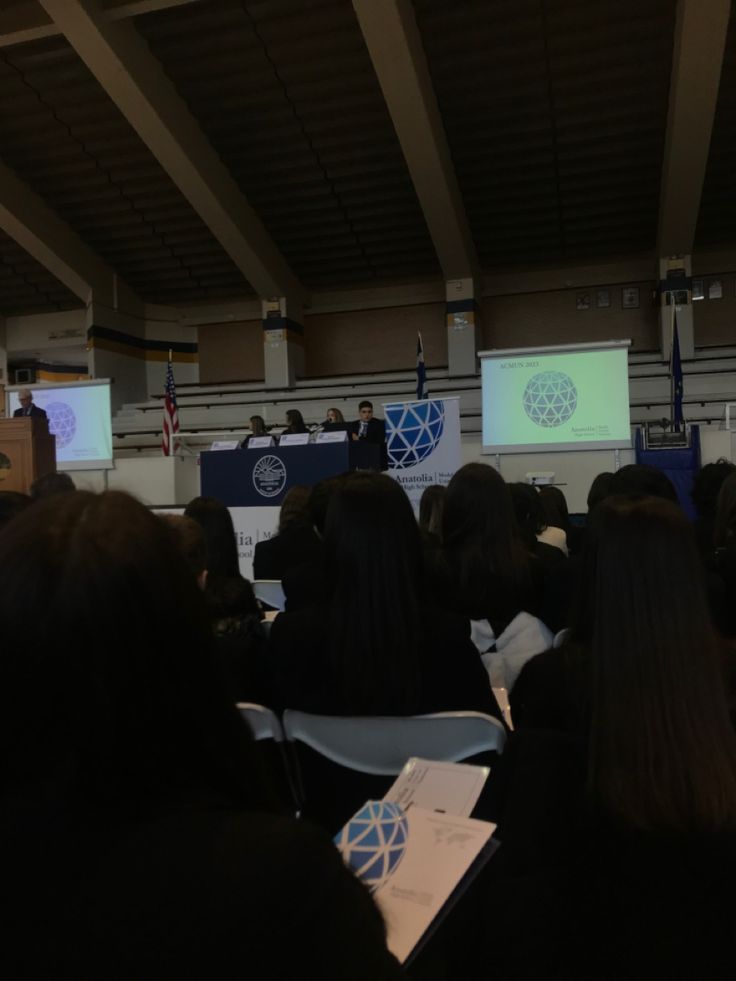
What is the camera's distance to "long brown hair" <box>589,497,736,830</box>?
2.92ft

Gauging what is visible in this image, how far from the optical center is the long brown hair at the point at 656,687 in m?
0.89

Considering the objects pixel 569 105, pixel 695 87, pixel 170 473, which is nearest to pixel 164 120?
pixel 170 473

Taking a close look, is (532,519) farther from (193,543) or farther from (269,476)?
(269,476)

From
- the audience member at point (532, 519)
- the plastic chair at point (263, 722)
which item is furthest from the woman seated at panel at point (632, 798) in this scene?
the audience member at point (532, 519)

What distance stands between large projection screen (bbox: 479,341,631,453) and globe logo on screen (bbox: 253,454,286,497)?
2.74m

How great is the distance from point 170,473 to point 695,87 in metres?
7.19

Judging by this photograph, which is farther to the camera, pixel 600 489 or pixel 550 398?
pixel 550 398

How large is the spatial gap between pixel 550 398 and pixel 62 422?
604 cm

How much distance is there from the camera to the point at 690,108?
805 cm

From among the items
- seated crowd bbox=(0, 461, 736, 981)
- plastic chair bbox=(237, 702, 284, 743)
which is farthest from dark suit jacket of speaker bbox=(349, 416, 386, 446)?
plastic chair bbox=(237, 702, 284, 743)

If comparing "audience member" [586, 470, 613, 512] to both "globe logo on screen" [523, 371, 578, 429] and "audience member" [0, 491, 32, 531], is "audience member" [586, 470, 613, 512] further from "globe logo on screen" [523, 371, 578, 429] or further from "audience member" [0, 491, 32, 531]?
"globe logo on screen" [523, 371, 578, 429]

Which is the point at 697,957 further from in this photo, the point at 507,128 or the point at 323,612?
the point at 507,128

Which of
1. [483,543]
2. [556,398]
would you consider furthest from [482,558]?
[556,398]

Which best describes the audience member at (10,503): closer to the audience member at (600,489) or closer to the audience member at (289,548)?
the audience member at (289,548)
